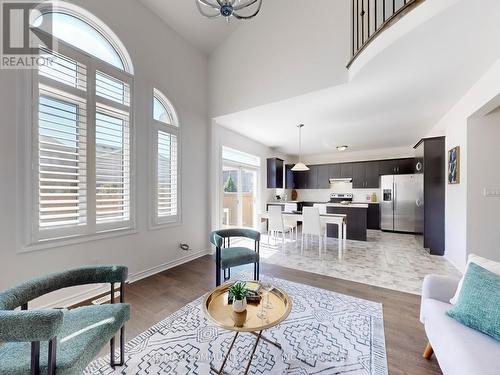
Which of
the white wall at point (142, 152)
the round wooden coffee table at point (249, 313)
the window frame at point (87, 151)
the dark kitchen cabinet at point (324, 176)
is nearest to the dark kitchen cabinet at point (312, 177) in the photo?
the dark kitchen cabinet at point (324, 176)

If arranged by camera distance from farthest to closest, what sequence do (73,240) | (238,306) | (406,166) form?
(406,166) < (73,240) < (238,306)

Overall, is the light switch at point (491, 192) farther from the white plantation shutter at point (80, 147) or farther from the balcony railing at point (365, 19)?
the white plantation shutter at point (80, 147)

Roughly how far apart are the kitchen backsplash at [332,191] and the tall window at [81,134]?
5.20 m

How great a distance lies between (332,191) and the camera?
7.37 meters

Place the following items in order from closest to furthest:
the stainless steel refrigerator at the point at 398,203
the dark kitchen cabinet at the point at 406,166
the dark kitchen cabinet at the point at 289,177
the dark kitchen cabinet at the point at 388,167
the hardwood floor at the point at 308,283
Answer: the hardwood floor at the point at 308,283 < the stainless steel refrigerator at the point at 398,203 < the dark kitchen cabinet at the point at 406,166 < the dark kitchen cabinet at the point at 388,167 < the dark kitchen cabinet at the point at 289,177

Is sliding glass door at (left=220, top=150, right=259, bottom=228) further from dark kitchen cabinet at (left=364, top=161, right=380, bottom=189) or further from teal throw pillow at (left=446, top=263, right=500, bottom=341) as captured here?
teal throw pillow at (left=446, top=263, right=500, bottom=341)

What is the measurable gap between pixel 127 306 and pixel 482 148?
4582 millimetres

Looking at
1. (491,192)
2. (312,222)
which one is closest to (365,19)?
(491,192)

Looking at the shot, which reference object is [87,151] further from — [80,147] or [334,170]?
[334,170]

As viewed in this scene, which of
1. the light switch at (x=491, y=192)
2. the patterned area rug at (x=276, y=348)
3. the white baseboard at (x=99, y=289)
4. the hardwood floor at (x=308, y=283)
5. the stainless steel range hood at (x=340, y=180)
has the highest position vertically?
the stainless steel range hood at (x=340, y=180)

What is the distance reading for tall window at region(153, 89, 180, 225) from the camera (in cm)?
315

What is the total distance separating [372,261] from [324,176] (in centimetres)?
408

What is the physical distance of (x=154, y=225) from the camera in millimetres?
3090

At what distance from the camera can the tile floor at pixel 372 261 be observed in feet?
9.57
